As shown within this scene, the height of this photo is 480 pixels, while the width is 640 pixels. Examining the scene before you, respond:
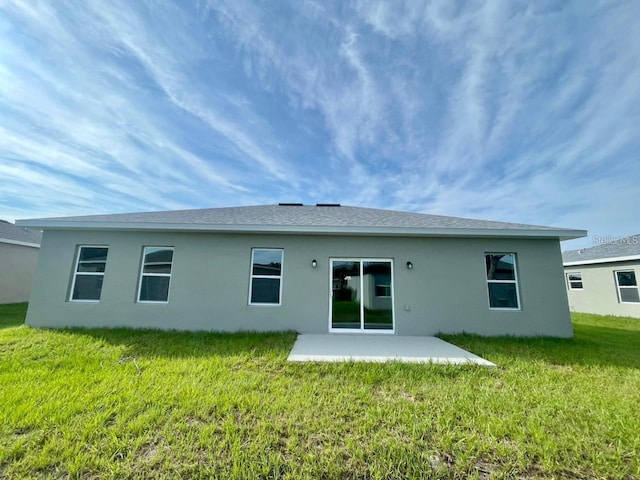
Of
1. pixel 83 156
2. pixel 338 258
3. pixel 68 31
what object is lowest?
pixel 338 258

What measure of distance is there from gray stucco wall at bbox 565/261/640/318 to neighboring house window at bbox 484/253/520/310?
1001 cm

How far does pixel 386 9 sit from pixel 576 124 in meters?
8.22

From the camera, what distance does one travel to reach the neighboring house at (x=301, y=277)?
6.95 meters

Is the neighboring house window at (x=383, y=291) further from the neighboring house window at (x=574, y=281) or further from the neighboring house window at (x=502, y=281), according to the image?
the neighboring house window at (x=574, y=281)

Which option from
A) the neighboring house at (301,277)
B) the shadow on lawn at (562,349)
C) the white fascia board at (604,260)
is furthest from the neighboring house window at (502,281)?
the white fascia board at (604,260)

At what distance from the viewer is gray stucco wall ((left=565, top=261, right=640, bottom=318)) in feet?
38.8

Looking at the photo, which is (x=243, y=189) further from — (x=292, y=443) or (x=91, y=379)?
(x=292, y=443)

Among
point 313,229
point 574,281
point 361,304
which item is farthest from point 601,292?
point 313,229

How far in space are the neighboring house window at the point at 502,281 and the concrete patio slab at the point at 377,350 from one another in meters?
2.38

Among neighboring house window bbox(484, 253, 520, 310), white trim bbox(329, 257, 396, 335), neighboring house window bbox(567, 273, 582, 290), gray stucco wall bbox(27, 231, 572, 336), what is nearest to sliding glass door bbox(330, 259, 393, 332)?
white trim bbox(329, 257, 396, 335)

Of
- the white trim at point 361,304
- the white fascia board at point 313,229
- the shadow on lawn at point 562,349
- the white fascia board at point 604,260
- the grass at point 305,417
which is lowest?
the grass at point 305,417

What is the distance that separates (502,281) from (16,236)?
2313 centimetres

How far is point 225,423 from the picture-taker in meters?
2.79

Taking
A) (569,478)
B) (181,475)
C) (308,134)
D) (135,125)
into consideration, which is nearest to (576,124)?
(308,134)
